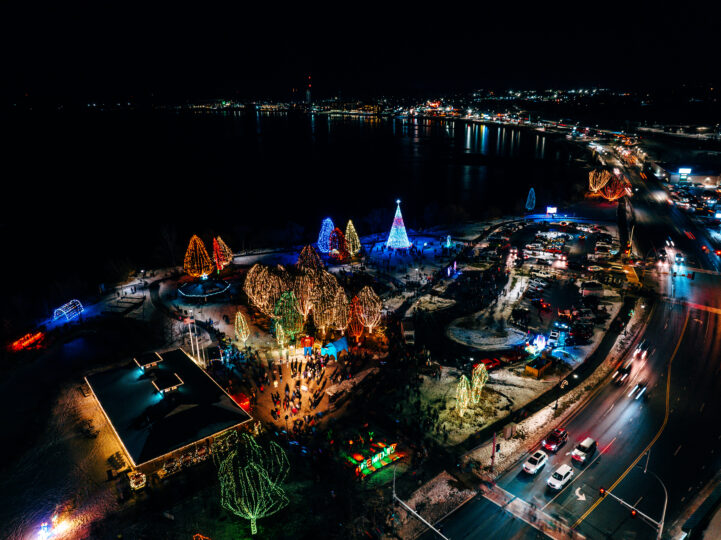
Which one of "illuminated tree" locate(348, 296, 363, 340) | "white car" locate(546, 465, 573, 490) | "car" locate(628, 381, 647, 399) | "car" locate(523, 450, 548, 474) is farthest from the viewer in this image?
"illuminated tree" locate(348, 296, 363, 340)

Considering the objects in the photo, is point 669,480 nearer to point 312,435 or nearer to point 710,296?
point 312,435

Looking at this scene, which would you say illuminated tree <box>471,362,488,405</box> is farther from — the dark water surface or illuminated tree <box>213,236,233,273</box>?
the dark water surface

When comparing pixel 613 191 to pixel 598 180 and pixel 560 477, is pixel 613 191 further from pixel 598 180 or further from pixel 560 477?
pixel 560 477

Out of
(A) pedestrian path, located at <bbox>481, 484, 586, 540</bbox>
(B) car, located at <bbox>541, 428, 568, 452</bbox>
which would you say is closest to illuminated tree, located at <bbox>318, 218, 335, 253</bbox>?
(B) car, located at <bbox>541, 428, 568, 452</bbox>

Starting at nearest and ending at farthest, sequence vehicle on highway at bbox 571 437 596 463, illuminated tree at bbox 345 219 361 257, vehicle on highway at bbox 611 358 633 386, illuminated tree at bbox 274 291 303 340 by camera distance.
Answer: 1. vehicle on highway at bbox 571 437 596 463
2. vehicle on highway at bbox 611 358 633 386
3. illuminated tree at bbox 274 291 303 340
4. illuminated tree at bbox 345 219 361 257

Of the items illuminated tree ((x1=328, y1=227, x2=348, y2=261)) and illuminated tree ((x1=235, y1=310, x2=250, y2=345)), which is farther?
illuminated tree ((x1=328, y1=227, x2=348, y2=261))

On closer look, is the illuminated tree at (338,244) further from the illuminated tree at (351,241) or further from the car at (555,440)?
the car at (555,440)

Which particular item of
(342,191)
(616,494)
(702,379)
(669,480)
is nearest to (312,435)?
(616,494)
